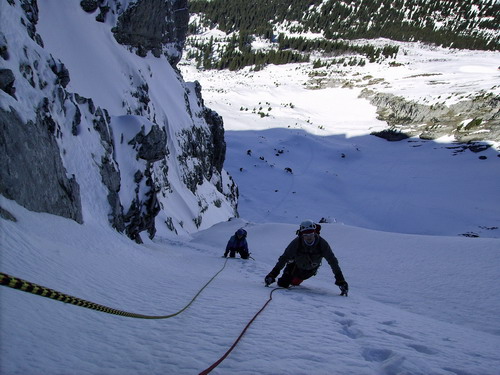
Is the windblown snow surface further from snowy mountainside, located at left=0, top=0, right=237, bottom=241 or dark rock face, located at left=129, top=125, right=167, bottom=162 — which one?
dark rock face, located at left=129, top=125, right=167, bottom=162

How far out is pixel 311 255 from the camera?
6.71 metres

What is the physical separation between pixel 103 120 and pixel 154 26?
16.6 m

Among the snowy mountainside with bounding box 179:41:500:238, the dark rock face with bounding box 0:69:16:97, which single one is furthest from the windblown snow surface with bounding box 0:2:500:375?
the snowy mountainside with bounding box 179:41:500:238

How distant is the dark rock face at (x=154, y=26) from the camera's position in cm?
2238

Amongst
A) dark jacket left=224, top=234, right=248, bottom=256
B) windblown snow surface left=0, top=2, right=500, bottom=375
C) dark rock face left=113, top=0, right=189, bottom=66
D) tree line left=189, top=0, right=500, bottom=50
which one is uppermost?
tree line left=189, top=0, right=500, bottom=50

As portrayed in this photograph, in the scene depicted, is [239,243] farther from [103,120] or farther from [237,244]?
[103,120]

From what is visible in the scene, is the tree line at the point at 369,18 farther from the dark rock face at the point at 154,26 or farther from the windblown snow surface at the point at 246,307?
the windblown snow surface at the point at 246,307

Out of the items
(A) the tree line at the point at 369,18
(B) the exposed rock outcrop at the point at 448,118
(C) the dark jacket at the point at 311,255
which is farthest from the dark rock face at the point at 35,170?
(A) the tree line at the point at 369,18

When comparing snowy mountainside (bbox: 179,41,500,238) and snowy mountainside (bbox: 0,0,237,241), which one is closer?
snowy mountainside (bbox: 0,0,237,241)

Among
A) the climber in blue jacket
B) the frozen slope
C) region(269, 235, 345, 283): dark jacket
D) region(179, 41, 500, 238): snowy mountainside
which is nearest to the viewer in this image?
the frozen slope

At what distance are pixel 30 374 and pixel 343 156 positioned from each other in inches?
1936

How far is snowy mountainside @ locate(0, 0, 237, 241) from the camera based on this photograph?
7.07 metres

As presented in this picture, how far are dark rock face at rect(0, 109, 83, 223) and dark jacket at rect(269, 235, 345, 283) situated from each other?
5126 millimetres

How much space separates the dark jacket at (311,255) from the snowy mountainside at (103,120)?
523 cm
